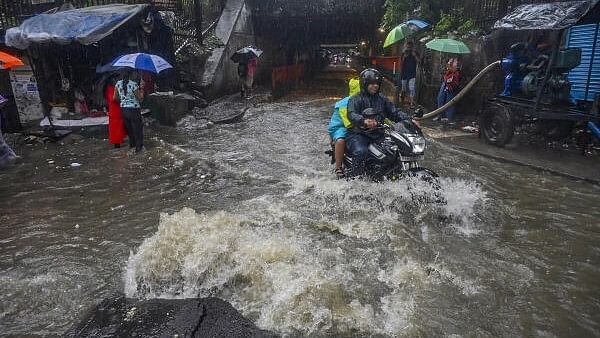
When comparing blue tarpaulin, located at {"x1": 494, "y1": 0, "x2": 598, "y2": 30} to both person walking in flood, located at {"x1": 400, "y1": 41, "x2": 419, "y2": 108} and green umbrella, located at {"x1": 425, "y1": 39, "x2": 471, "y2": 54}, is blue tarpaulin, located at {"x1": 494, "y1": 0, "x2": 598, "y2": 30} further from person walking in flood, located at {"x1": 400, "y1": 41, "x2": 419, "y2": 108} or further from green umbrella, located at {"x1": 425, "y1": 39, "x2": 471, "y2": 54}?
person walking in flood, located at {"x1": 400, "y1": 41, "x2": 419, "y2": 108}

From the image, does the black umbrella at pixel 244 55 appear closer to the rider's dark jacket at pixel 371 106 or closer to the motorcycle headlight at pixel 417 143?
the rider's dark jacket at pixel 371 106

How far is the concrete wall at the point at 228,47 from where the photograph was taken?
1579 cm

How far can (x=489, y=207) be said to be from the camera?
244 inches

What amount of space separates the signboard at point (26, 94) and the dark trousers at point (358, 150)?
1042 cm

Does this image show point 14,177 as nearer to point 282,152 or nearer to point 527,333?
point 282,152

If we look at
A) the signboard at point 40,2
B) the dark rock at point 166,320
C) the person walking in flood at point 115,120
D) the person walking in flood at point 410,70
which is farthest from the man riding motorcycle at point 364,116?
the signboard at point 40,2

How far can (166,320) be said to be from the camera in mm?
3566

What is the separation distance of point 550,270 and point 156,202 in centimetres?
564

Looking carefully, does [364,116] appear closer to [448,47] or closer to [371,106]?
[371,106]

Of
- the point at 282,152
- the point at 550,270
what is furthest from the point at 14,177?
the point at 550,270

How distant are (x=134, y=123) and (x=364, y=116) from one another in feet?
19.7

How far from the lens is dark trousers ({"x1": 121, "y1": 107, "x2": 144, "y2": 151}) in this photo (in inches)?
368

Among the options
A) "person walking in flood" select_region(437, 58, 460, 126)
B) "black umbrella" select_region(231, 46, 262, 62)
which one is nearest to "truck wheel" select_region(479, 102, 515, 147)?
"person walking in flood" select_region(437, 58, 460, 126)

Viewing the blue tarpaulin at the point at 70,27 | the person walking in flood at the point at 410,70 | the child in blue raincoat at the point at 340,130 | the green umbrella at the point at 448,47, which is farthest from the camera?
the person walking in flood at the point at 410,70
